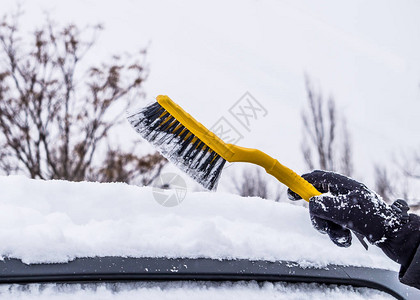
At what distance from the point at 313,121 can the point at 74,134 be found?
1049 cm

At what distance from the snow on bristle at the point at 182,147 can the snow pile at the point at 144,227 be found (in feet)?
0.84

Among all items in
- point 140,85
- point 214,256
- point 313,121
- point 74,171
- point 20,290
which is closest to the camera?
point 20,290

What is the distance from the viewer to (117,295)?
2.93 ft

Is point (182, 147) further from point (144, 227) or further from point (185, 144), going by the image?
point (144, 227)

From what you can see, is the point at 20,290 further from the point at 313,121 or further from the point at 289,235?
the point at 313,121

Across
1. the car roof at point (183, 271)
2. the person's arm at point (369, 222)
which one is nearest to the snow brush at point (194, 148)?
the person's arm at point (369, 222)

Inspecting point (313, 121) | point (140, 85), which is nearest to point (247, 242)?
point (140, 85)

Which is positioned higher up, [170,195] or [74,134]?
[74,134]

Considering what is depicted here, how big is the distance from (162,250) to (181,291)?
0.10 metres

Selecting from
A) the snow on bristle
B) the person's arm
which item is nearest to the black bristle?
the snow on bristle

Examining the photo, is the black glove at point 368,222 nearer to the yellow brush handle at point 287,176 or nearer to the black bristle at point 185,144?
the yellow brush handle at point 287,176

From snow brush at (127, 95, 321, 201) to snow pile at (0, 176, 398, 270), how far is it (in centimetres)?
14

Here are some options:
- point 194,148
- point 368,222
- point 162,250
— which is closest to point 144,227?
point 162,250

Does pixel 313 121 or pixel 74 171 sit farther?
pixel 313 121
